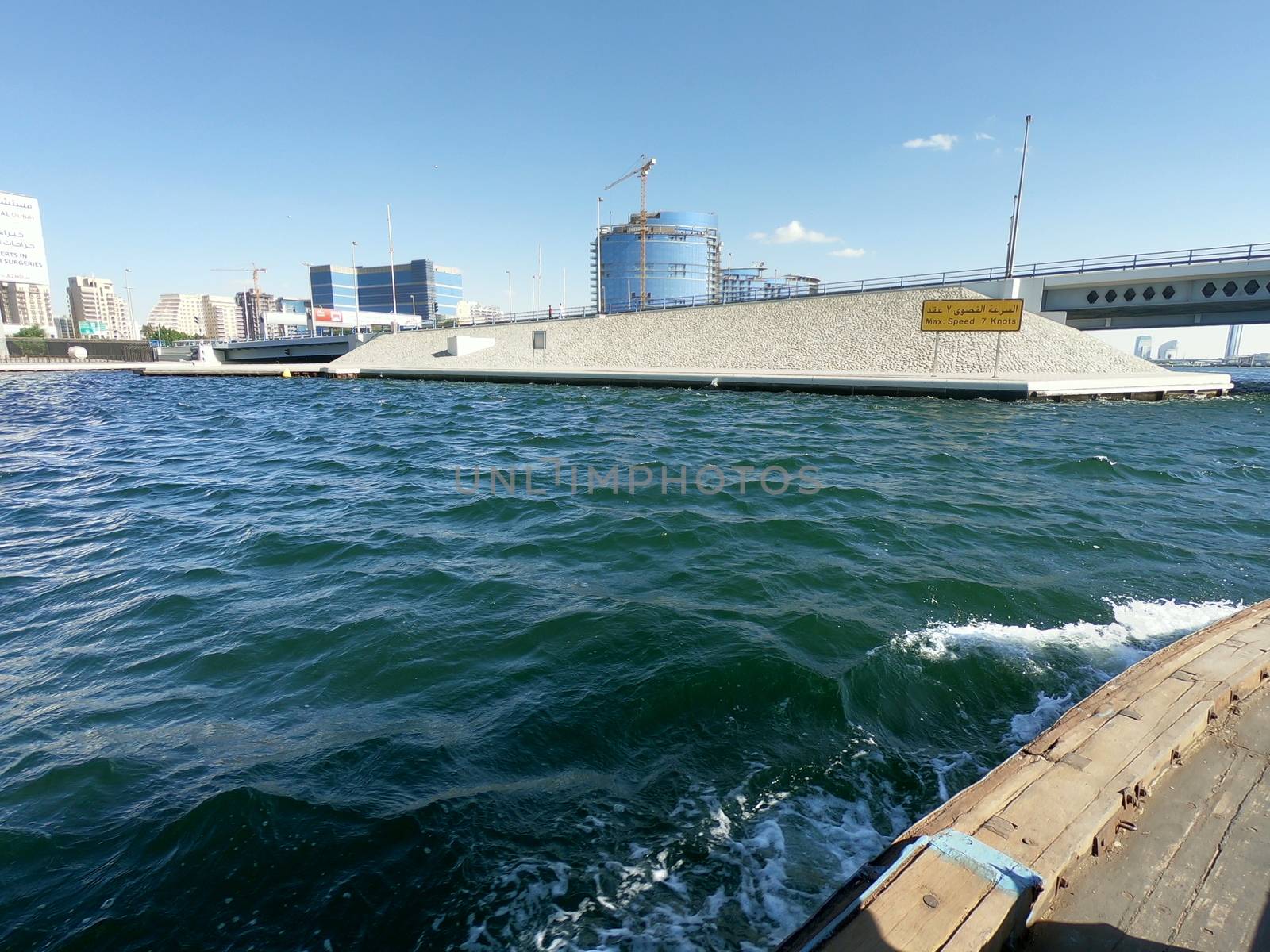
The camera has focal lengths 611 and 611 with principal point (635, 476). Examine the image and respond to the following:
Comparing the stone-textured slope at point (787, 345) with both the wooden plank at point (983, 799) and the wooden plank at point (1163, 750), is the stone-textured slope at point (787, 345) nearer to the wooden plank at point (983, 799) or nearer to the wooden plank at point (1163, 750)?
the wooden plank at point (1163, 750)

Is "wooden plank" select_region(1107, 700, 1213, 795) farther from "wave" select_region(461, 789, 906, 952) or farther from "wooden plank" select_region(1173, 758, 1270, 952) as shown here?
"wave" select_region(461, 789, 906, 952)

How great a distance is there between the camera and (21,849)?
4008mm

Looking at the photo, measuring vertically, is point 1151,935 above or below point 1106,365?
below

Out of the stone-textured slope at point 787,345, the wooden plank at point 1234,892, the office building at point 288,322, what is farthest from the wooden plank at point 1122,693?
the office building at point 288,322

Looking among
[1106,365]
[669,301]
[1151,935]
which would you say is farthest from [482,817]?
[669,301]

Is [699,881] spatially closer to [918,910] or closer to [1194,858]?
[918,910]

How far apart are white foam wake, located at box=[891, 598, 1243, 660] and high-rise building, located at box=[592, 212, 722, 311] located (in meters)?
149

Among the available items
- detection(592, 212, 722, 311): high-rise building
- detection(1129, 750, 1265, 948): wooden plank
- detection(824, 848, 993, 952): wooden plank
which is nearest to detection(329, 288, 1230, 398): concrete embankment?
detection(1129, 750, 1265, 948): wooden plank

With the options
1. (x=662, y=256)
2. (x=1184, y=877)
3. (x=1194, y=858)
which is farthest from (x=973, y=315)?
(x=662, y=256)

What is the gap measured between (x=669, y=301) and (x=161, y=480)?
63703 mm

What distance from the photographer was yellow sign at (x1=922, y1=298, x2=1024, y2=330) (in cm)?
3297

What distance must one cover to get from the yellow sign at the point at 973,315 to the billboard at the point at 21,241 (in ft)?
240

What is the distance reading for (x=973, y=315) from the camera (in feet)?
111

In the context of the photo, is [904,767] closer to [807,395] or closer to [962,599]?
[962,599]
